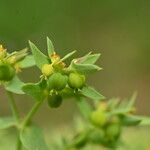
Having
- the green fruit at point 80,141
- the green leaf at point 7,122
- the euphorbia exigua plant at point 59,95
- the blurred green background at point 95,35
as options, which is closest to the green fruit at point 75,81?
the euphorbia exigua plant at point 59,95

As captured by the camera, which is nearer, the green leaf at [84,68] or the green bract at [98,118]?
the green leaf at [84,68]

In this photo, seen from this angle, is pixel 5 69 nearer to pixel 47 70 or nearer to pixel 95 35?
pixel 47 70

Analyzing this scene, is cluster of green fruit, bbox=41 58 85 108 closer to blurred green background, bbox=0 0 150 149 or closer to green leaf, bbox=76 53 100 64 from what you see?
green leaf, bbox=76 53 100 64

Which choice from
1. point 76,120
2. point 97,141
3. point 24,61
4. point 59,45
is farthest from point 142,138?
point 59,45

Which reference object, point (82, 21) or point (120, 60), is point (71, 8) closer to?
point (82, 21)

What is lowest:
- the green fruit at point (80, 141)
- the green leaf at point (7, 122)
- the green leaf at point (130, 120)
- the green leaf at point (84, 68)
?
the green fruit at point (80, 141)

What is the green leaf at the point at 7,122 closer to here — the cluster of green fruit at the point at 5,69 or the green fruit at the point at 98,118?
the cluster of green fruit at the point at 5,69

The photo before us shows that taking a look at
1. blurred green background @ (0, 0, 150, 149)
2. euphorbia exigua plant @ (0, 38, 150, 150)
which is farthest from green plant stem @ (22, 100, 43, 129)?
blurred green background @ (0, 0, 150, 149)
